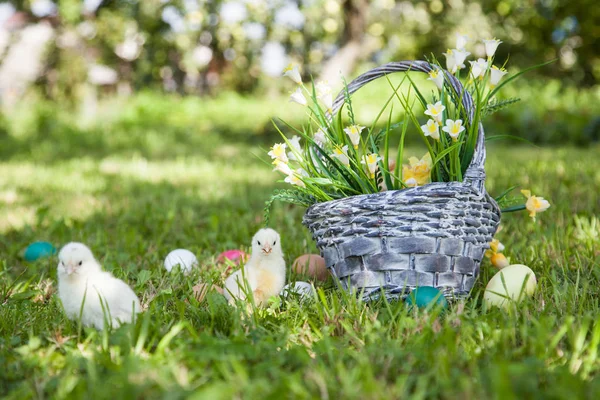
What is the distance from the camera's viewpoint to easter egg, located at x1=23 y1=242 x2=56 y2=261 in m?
2.20

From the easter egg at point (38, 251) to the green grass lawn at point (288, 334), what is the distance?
50mm

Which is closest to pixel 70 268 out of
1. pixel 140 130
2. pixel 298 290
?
pixel 298 290

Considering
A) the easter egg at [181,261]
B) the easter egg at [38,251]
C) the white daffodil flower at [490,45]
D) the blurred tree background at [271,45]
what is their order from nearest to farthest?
the white daffodil flower at [490,45], the easter egg at [181,261], the easter egg at [38,251], the blurred tree background at [271,45]

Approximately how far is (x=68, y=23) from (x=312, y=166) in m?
7.93

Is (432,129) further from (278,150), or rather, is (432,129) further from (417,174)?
(278,150)

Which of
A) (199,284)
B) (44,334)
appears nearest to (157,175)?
(199,284)

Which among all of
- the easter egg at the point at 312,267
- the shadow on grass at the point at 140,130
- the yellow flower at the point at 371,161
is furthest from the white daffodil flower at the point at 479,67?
the shadow on grass at the point at 140,130

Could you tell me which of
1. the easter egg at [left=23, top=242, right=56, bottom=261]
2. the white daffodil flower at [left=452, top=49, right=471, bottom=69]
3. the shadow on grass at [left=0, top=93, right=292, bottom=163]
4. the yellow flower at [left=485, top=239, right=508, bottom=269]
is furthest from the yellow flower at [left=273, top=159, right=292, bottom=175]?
the shadow on grass at [left=0, top=93, right=292, bottom=163]

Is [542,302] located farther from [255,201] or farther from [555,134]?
[555,134]

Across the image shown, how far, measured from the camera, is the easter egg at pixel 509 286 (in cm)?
152

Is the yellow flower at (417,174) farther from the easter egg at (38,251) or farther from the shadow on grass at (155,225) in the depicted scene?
the easter egg at (38,251)

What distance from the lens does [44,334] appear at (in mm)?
1368

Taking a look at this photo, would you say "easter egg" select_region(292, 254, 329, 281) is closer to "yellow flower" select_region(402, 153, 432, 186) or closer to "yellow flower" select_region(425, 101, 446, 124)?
"yellow flower" select_region(402, 153, 432, 186)

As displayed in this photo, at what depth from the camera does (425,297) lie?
1471 millimetres
